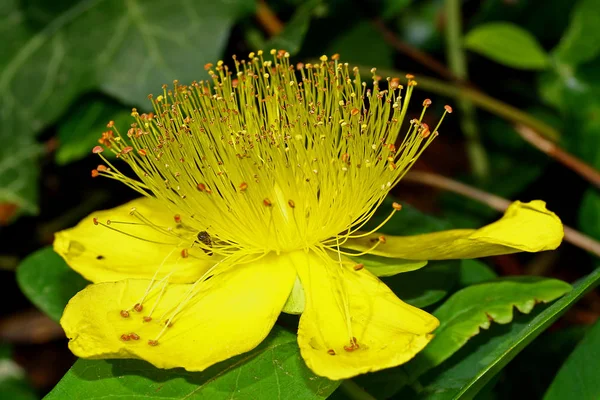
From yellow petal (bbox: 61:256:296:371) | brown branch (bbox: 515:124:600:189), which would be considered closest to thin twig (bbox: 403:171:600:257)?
brown branch (bbox: 515:124:600:189)

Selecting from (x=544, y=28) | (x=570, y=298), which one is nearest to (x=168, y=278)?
(x=570, y=298)

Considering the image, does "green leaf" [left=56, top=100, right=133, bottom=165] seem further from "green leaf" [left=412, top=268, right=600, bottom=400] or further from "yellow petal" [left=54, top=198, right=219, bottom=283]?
"green leaf" [left=412, top=268, right=600, bottom=400]

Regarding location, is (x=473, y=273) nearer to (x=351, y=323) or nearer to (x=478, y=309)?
(x=478, y=309)

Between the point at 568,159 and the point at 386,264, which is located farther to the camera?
the point at 568,159

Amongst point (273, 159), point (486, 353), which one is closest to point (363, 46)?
point (273, 159)

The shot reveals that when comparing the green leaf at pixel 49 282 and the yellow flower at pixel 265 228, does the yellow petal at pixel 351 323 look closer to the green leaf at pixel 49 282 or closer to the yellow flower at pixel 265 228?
the yellow flower at pixel 265 228

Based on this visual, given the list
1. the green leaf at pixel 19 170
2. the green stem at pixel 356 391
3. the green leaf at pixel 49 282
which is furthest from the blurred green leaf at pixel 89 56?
the green stem at pixel 356 391

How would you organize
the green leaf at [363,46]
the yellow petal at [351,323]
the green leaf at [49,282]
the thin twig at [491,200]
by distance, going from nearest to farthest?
the yellow petal at [351,323] < the green leaf at [49,282] < the thin twig at [491,200] < the green leaf at [363,46]
